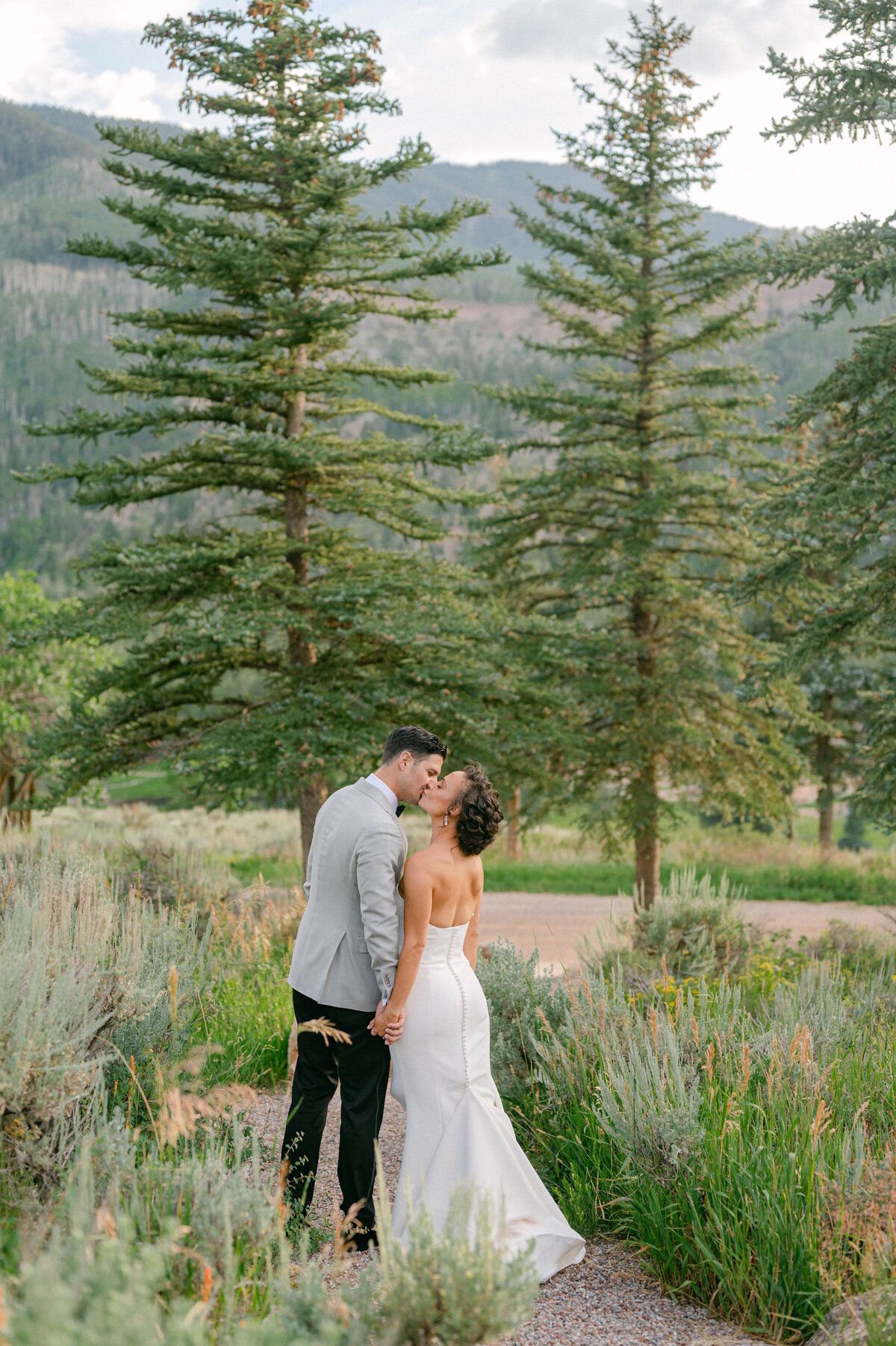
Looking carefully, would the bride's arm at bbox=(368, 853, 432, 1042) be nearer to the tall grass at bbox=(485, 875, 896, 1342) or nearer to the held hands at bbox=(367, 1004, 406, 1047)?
the held hands at bbox=(367, 1004, 406, 1047)

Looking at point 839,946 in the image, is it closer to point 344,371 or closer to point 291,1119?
point 291,1119

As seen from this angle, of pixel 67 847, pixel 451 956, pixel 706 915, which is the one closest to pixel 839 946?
pixel 706 915

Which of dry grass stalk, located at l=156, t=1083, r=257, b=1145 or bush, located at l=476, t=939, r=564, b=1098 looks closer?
dry grass stalk, located at l=156, t=1083, r=257, b=1145

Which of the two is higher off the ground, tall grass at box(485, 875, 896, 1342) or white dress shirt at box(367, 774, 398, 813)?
white dress shirt at box(367, 774, 398, 813)

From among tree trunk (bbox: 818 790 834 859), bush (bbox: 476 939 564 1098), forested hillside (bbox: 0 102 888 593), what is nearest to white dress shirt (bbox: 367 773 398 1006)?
bush (bbox: 476 939 564 1098)

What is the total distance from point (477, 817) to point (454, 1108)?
1.19 metres

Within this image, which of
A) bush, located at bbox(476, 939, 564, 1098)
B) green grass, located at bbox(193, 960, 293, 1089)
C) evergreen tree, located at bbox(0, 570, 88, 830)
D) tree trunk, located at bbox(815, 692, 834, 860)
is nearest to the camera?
bush, located at bbox(476, 939, 564, 1098)

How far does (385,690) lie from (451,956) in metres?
5.67

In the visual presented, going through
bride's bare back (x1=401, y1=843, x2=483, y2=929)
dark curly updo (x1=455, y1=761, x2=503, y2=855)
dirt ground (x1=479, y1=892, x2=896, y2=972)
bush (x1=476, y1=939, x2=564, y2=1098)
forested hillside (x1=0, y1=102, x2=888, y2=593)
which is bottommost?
dirt ground (x1=479, y1=892, x2=896, y2=972)

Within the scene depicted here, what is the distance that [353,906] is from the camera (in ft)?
13.5

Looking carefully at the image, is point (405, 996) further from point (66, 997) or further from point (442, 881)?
point (66, 997)

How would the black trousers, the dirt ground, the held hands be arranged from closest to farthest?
the held hands, the black trousers, the dirt ground

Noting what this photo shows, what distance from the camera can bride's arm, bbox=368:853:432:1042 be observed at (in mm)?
3918

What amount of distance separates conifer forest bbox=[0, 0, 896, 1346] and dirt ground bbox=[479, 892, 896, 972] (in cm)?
18
